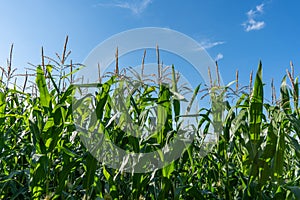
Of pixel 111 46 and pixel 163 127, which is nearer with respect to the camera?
pixel 163 127

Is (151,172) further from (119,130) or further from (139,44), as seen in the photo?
(139,44)

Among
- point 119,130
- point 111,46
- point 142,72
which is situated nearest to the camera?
point 119,130

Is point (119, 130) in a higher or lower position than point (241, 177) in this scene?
higher

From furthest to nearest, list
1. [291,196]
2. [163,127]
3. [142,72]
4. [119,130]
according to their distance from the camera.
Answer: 1. [142,72]
2. [119,130]
3. [163,127]
4. [291,196]

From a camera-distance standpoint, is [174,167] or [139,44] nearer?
[174,167]

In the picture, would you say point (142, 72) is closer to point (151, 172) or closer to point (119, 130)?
point (119, 130)

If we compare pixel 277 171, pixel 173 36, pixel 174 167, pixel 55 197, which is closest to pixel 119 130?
pixel 174 167

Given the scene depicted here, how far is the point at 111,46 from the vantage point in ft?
8.36

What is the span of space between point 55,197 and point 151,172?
0.57 m

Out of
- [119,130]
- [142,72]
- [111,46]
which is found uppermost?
[111,46]

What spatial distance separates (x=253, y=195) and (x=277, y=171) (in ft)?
0.63

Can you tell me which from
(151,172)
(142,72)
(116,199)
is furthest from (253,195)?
(142,72)

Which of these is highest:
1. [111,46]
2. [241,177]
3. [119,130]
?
[111,46]

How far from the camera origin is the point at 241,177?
188 cm
